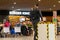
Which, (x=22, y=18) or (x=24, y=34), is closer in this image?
(x=24, y=34)

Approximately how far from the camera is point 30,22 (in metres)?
15.0

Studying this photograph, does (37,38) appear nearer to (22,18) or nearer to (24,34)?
(24,34)

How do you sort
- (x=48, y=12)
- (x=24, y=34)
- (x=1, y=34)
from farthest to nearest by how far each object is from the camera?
(x=48, y=12) → (x=24, y=34) → (x=1, y=34)

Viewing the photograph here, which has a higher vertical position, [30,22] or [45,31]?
[45,31]

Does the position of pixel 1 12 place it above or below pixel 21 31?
above

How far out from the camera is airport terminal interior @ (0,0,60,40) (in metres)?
4.33

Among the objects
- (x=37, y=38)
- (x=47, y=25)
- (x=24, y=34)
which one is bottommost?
(x=24, y=34)

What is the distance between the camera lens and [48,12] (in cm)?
2589

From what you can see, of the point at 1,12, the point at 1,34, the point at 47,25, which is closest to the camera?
the point at 47,25

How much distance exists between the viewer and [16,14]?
24734mm

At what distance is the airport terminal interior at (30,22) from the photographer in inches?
170

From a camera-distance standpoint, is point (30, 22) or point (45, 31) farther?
point (30, 22)

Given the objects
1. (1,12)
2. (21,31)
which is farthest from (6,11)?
(21,31)

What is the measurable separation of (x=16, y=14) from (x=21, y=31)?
1060 centimetres
